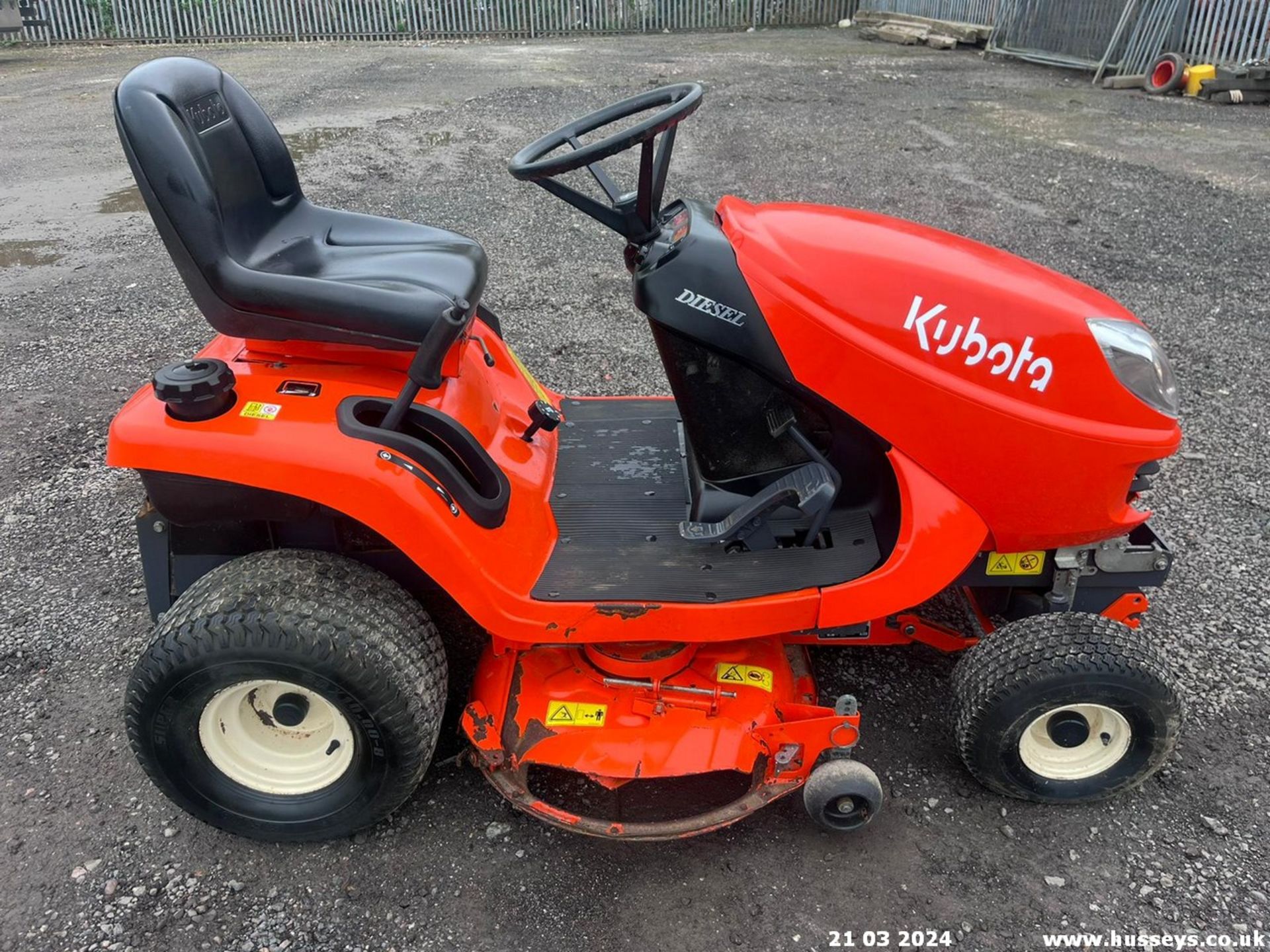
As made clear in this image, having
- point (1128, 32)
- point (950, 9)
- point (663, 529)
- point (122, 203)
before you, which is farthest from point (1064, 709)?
point (950, 9)

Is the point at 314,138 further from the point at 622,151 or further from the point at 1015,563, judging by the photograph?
the point at 1015,563

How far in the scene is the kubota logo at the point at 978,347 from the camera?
74.4 inches

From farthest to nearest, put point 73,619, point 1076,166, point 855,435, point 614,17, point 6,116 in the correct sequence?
point 614,17, point 6,116, point 1076,166, point 73,619, point 855,435

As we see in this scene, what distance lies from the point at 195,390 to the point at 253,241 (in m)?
0.64

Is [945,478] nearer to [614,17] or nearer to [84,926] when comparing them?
[84,926]

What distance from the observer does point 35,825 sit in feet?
6.91

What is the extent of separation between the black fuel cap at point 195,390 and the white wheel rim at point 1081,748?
6.07ft

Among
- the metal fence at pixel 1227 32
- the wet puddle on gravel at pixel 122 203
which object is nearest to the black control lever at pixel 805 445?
the wet puddle on gravel at pixel 122 203

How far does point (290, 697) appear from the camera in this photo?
79.1 inches

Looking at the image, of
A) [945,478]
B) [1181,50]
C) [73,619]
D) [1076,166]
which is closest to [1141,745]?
[945,478]

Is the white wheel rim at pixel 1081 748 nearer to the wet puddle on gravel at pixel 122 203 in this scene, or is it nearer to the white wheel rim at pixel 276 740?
the white wheel rim at pixel 276 740

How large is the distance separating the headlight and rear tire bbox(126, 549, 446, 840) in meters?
1.53

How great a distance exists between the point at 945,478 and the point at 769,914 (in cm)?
97

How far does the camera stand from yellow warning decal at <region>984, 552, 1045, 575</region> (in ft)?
6.95
